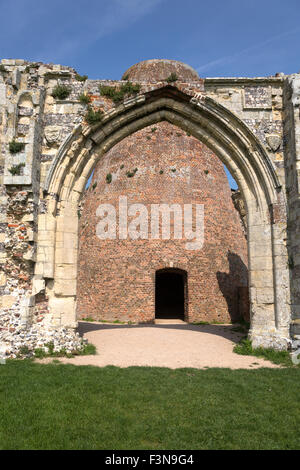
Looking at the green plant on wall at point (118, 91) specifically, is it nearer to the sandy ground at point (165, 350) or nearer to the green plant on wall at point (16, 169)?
the green plant on wall at point (16, 169)

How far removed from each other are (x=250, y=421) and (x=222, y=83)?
7201 mm

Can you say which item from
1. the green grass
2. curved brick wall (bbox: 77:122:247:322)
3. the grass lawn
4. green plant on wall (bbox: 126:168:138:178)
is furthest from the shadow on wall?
the grass lawn

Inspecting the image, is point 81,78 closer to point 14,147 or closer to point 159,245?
point 14,147

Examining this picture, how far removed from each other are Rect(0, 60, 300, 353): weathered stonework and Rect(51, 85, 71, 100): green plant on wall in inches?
3.5

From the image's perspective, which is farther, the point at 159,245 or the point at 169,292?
the point at 169,292

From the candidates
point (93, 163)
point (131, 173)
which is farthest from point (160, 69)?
point (93, 163)

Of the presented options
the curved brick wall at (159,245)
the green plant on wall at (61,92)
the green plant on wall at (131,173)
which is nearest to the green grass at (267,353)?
the green plant on wall at (61,92)

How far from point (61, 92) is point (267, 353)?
7.07m

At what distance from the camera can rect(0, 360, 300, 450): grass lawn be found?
319 centimetres

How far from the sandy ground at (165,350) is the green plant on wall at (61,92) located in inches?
221

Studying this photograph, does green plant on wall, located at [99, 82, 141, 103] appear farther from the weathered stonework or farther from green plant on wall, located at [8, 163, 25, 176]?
green plant on wall, located at [8, 163, 25, 176]

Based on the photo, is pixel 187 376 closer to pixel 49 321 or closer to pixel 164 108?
pixel 49 321

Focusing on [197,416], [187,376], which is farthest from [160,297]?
[197,416]

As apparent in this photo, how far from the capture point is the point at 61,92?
26.5 ft
